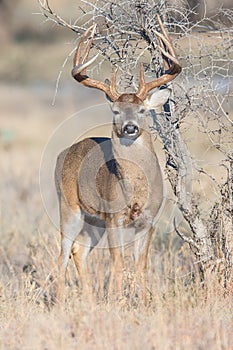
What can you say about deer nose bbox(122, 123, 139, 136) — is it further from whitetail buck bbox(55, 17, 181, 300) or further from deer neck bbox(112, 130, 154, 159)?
deer neck bbox(112, 130, 154, 159)

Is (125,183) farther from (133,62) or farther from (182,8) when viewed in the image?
(182,8)

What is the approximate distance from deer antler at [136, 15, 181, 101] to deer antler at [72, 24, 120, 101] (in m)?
0.25

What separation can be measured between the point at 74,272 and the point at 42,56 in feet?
95.9

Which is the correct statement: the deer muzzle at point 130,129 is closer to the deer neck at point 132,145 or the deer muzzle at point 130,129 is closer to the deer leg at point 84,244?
the deer neck at point 132,145

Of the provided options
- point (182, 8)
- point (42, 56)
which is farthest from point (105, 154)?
point (42, 56)

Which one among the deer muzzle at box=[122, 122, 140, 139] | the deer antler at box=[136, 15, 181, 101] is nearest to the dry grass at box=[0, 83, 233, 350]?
the deer muzzle at box=[122, 122, 140, 139]

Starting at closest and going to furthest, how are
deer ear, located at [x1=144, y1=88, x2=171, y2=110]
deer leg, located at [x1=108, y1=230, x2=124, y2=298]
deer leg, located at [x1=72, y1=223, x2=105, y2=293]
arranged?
1. deer ear, located at [x1=144, y1=88, x2=171, y2=110]
2. deer leg, located at [x1=108, y1=230, x2=124, y2=298]
3. deer leg, located at [x1=72, y1=223, x2=105, y2=293]

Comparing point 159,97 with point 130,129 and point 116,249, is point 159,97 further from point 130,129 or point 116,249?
point 116,249

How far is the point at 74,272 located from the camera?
958 centimetres

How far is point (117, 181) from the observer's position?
834cm

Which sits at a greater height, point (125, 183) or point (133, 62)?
point (133, 62)

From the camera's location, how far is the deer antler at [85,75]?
24.8 feet

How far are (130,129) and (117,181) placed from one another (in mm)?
639

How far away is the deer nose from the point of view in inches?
312
